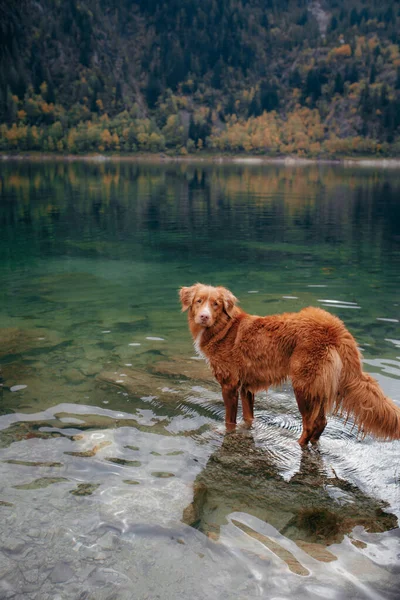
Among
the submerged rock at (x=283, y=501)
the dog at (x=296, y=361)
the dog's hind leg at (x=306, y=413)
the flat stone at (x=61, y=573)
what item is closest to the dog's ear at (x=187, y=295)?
the dog at (x=296, y=361)

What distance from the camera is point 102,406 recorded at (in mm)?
8617

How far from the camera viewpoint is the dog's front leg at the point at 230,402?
7543 mm

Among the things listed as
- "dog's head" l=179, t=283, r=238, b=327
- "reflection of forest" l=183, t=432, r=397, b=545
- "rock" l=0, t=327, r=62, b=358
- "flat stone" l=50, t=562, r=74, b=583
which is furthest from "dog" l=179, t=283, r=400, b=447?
"rock" l=0, t=327, r=62, b=358

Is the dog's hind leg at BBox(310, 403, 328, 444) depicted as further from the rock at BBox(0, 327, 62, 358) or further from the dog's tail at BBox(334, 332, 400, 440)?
the rock at BBox(0, 327, 62, 358)

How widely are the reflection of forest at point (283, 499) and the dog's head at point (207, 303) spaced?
1.72 meters

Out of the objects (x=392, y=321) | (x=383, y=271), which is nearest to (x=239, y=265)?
(x=383, y=271)

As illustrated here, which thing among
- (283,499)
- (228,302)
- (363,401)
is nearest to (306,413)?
(363,401)

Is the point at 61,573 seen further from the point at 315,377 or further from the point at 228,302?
the point at 228,302

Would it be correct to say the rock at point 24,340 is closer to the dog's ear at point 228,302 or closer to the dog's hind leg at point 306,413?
the dog's ear at point 228,302

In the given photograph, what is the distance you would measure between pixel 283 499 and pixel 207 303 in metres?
2.42

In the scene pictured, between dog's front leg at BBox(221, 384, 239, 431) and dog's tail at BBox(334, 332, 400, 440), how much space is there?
1.49 metres

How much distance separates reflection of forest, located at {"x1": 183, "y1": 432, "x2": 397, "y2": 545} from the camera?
225 inches

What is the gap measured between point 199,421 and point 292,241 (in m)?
22.7

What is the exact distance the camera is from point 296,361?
671 cm
